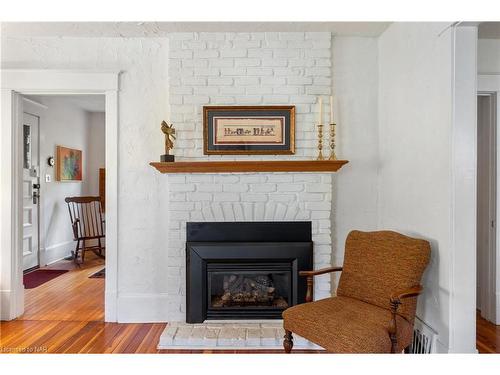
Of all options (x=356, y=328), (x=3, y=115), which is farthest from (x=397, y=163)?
(x=3, y=115)

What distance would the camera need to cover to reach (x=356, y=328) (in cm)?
184

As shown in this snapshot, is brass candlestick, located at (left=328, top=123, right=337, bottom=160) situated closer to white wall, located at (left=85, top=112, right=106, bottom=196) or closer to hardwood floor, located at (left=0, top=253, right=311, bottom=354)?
hardwood floor, located at (left=0, top=253, right=311, bottom=354)

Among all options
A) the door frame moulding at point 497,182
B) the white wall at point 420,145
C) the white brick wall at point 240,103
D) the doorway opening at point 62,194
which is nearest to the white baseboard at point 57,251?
the doorway opening at point 62,194

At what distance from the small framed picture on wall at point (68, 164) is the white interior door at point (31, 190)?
0.40m

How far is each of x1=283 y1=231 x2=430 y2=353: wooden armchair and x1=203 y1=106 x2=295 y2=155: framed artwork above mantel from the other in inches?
39.0

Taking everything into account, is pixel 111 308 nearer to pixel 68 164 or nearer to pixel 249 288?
pixel 249 288

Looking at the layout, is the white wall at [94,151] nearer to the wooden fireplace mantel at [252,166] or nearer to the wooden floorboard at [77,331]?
the wooden floorboard at [77,331]

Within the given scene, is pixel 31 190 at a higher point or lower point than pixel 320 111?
lower

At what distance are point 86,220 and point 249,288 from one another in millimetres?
3424

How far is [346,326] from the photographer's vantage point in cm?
187

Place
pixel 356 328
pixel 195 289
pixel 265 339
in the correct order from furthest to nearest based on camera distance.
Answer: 1. pixel 195 289
2. pixel 265 339
3. pixel 356 328

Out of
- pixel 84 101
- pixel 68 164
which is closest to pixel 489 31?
pixel 84 101
